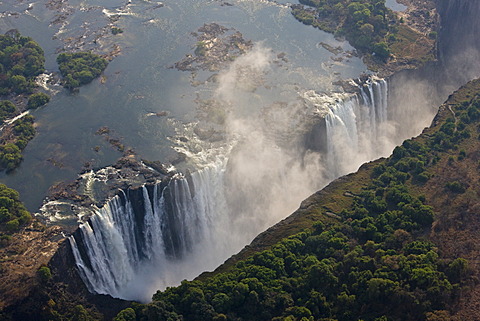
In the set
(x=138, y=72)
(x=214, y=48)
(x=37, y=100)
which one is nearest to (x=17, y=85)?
(x=37, y=100)

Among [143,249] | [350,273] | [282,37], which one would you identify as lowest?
[143,249]

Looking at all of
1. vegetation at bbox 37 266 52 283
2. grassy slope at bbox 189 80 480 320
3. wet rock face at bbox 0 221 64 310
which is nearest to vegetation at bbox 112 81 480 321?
grassy slope at bbox 189 80 480 320

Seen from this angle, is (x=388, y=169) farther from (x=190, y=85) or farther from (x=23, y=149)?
(x=23, y=149)

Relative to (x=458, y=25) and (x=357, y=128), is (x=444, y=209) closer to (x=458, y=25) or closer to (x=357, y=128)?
(x=357, y=128)

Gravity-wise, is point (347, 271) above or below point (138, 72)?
A: below

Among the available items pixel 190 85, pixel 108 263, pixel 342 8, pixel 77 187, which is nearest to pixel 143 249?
pixel 108 263

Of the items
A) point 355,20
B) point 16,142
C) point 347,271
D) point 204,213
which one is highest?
point 355,20

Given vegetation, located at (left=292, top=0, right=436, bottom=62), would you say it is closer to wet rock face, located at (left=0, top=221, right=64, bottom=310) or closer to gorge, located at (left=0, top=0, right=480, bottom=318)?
gorge, located at (left=0, top=0, right=480, bottom=318)
